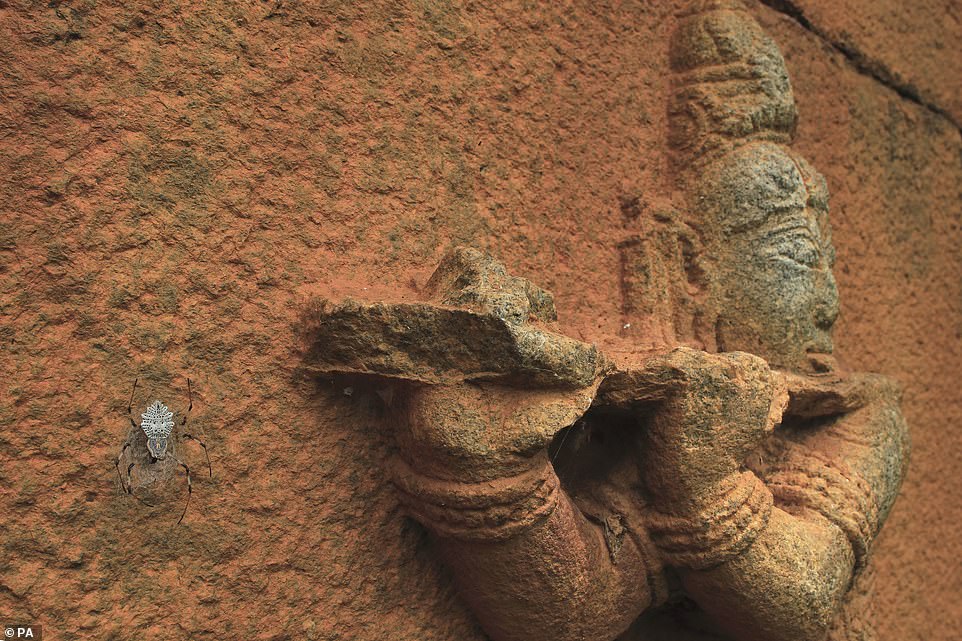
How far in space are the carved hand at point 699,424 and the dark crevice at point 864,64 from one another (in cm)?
130

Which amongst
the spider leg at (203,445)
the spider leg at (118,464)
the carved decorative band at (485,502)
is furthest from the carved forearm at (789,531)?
the spider leg at (118,464)

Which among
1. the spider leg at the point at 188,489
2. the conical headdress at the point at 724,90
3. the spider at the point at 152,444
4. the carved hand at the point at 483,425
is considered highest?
the conical headdress at the point at 724,90

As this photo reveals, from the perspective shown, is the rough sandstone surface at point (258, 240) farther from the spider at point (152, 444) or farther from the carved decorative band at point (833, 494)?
the carved decorative band at point (833, 494)

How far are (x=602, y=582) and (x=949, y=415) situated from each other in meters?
Answer: 2.06

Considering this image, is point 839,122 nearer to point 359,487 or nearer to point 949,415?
point 949,415

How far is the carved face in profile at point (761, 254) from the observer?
6.53 feet

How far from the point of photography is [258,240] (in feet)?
4.70

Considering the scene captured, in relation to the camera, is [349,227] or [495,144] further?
[495,144]

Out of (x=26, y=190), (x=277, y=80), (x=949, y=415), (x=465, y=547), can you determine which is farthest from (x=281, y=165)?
(x=949, y=415)

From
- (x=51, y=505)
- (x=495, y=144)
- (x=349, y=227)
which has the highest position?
(x=495, y=144)

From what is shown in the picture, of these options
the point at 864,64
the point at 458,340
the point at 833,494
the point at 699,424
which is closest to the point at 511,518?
the point at 458,340

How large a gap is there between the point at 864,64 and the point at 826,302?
3.61 feet

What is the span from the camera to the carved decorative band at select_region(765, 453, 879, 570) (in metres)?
1.85

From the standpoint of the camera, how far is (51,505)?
4.08 feet
